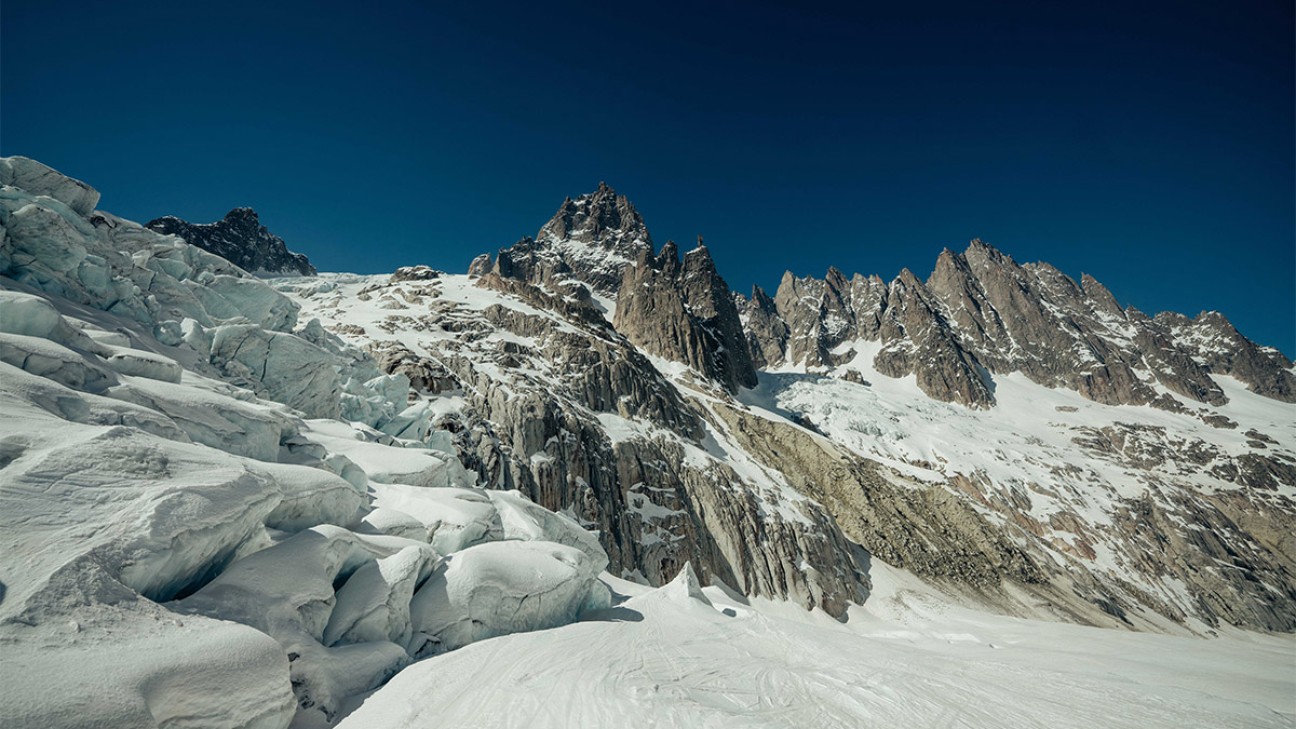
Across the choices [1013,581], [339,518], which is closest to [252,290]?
[339,518]

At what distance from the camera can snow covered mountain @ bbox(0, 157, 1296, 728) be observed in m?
6.81

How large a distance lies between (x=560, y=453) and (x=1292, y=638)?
122 m

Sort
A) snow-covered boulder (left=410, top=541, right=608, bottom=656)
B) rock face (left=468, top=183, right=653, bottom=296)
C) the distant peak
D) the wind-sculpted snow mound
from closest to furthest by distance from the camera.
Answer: the wind-sculpted snow mound, snow-covered boulder (left=410, top=541, right=608, bottom=656), the distant peak, rock face (left=468, top=183, right=653, bottom=296)

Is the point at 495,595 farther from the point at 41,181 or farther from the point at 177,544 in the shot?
the point at 41,181

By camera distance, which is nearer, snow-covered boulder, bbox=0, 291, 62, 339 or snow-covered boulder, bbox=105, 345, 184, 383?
snow-covered boulder, bbox=0, 291, 62, 339

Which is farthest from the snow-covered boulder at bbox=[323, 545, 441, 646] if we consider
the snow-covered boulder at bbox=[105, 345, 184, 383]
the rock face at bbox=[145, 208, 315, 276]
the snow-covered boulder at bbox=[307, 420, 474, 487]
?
the rock face at bbox=[145, 208, 315, 276]

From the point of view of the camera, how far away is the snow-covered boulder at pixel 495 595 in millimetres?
11016

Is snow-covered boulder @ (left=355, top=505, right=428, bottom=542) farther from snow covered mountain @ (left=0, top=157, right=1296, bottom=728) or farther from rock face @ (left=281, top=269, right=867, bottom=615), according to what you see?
rock face @ (left=281, top=269, right=867, bottom=615)

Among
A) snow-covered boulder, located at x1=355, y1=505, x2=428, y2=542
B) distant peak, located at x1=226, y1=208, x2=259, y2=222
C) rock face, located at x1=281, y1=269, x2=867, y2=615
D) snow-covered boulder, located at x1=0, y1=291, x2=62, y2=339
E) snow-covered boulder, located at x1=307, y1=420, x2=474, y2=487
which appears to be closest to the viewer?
snow-covered boulder, located at x1=0, y1=291, x2=62, y2=339

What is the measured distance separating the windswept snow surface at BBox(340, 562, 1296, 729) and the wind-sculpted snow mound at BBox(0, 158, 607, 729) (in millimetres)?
1387

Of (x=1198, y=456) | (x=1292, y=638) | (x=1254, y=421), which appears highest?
(x=1254, y=421)

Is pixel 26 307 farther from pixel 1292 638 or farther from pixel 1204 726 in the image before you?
pixel 1292 638

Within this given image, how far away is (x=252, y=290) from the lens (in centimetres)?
3189

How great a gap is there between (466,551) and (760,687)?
7467 millimetres
